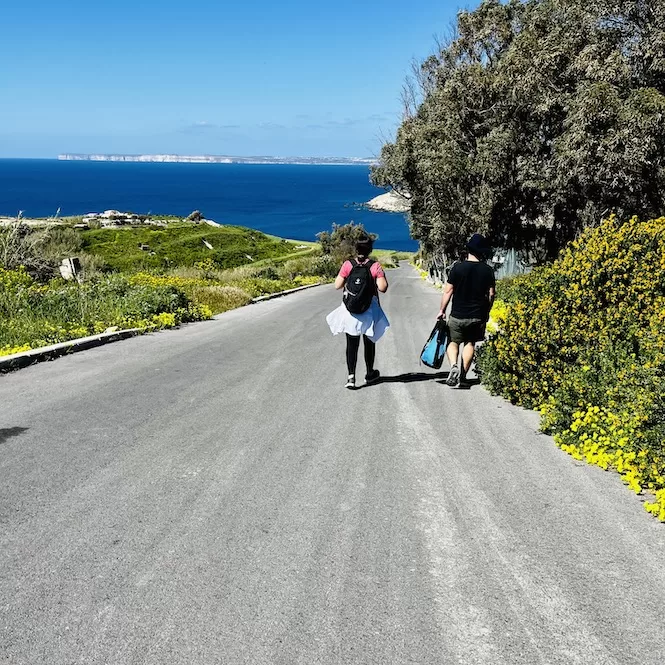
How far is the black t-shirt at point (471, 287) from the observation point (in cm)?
736

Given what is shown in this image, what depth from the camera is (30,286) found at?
12.3 metres

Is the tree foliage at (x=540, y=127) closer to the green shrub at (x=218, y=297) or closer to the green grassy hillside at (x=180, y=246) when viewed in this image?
the green shrub at (x=218, y=297)

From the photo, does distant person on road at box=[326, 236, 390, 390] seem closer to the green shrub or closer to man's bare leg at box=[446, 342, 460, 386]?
man's bare leg at box=[446, 342, 460, 386]

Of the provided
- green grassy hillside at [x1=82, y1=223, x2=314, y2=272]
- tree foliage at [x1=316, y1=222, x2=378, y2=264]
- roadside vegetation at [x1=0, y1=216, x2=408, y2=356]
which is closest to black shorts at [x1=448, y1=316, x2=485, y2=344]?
roadside vegetation at [x1=0, y1=216, x2=408, y2=356]

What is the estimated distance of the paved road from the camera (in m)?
2.83

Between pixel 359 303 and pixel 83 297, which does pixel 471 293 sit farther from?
pixel 83 297

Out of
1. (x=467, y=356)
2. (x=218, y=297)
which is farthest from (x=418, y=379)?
(x=218, y=297)

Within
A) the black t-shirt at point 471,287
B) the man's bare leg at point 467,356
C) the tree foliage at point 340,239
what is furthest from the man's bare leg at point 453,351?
the tree foliage at point 340,239

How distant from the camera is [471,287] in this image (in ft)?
24.3

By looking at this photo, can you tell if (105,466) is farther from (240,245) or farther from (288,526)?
(240,245)

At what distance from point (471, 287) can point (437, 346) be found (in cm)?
91

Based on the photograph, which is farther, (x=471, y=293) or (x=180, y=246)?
(x=180, y=246)

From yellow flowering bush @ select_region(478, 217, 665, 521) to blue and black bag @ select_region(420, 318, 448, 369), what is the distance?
1.75ft

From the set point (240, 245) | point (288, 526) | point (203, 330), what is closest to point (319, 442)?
point (288, 526)
